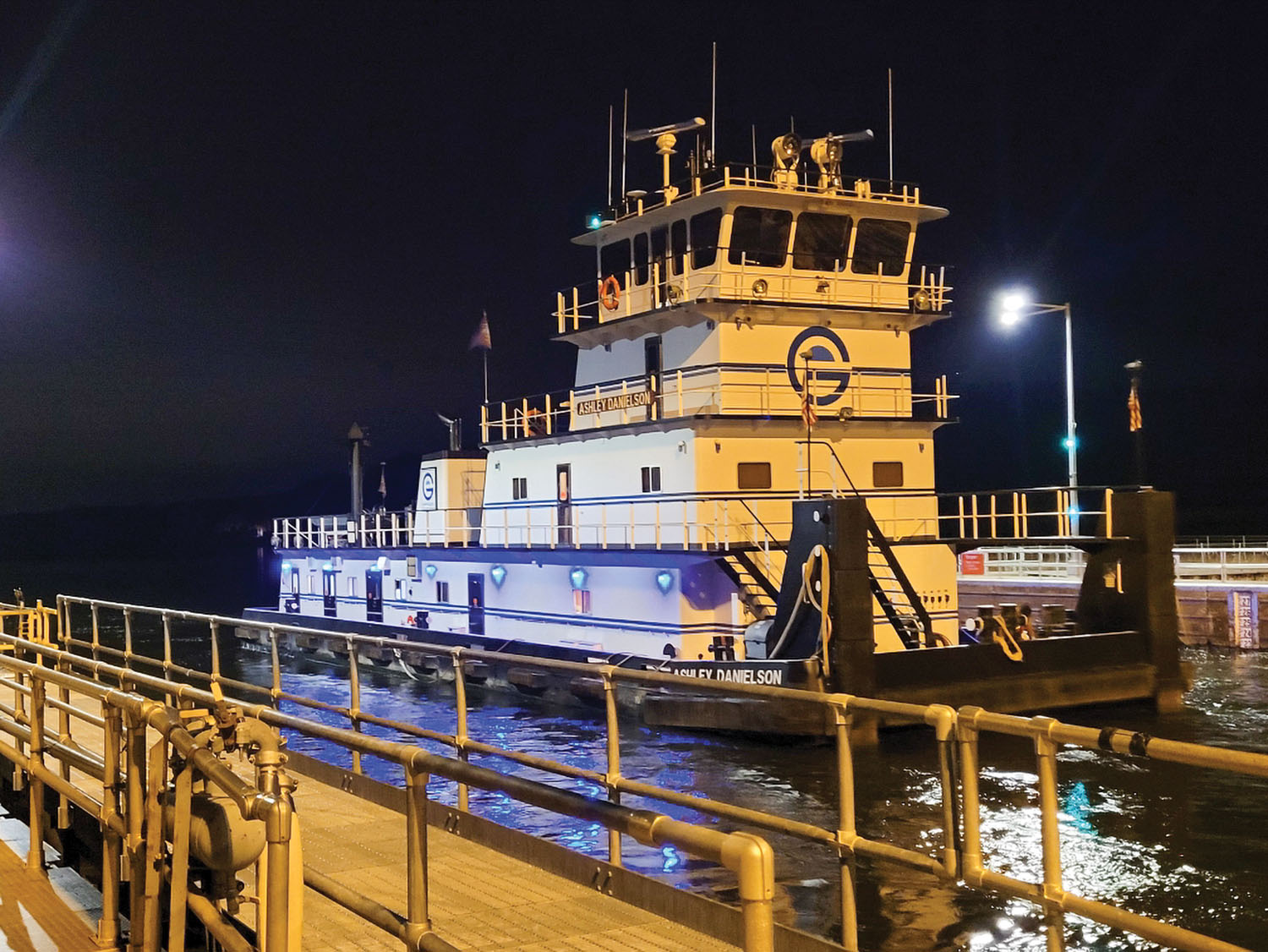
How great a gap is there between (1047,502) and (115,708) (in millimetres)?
120310

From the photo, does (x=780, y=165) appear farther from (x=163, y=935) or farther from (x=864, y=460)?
(x=163, y=935)

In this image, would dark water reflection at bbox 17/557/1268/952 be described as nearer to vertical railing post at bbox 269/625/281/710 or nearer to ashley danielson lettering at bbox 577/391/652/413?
vertical railing post at bbox 269/625/281/710

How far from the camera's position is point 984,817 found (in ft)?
46.7

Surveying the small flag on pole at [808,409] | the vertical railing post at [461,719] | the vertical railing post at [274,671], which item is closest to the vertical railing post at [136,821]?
the vertical railing post at [461,719]

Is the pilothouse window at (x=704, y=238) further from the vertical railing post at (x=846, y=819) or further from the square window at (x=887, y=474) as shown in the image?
the vertical railing post at (x=846, y=819)

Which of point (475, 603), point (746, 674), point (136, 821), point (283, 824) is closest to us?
point (283, 824)

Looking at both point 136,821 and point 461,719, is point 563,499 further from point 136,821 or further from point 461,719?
point 136,821

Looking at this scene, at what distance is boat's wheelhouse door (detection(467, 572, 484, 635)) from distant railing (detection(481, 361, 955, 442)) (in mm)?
3906

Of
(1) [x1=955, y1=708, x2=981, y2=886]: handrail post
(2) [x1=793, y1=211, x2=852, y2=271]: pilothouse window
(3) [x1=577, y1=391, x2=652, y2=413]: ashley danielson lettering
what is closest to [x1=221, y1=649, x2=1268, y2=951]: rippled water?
(1) [x1=955, y1=708, x2=981, y2=886]: handrail post

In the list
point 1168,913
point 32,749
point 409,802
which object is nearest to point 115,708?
point 32,749

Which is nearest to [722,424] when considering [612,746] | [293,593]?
[612,746]

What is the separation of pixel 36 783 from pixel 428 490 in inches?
944

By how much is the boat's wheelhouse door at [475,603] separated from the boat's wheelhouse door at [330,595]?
25.7 ft

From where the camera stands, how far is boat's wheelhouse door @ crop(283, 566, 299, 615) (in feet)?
119
